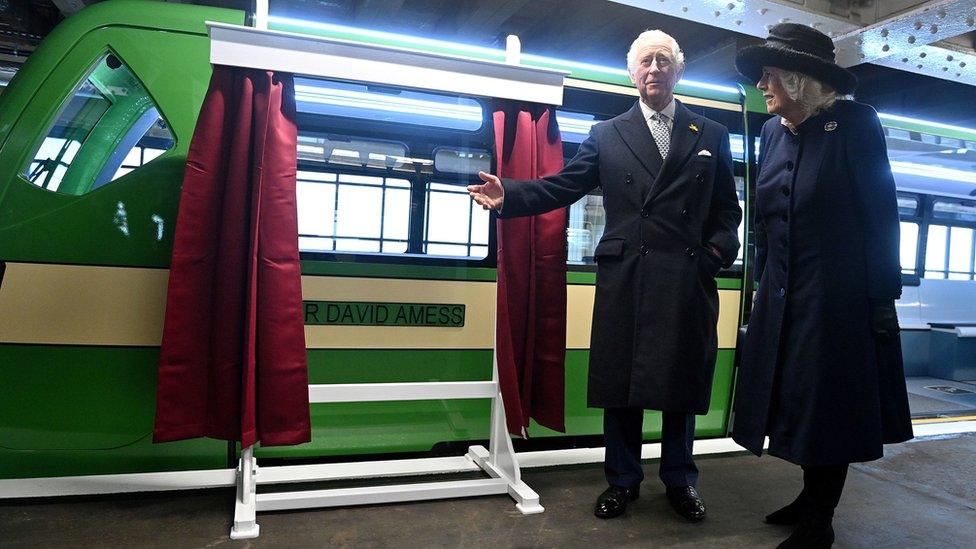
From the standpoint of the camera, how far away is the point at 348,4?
5.05 meters

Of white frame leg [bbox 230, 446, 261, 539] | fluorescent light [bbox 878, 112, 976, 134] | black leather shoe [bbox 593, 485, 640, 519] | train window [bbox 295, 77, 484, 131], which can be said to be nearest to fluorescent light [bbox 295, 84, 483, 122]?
train window [bbox 295, 77, 484, 131]

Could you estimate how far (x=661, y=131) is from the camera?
248cm

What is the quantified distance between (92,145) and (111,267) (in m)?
0.50

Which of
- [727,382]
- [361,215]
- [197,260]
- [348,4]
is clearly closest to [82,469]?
[197,260]

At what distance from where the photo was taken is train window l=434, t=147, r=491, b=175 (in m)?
2.91

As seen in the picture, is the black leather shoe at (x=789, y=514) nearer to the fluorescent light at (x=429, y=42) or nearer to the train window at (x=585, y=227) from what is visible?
the train window at (x=585, y=227)

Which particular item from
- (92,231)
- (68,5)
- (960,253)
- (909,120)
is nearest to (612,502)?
(92,231)

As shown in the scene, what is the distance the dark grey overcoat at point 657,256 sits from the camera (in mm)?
2330

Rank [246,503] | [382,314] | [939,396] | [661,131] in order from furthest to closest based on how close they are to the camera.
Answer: [939,396] → [382,314] → [661,131] → [246,503]

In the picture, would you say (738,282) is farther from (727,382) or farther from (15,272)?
(15,272)

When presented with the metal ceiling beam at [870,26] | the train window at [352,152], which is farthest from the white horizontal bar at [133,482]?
the metal ceiling beam at [870,26]

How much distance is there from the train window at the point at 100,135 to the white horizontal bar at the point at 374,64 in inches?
23.2

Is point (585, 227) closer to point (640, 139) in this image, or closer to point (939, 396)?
point (640, 139)

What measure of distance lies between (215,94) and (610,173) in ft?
4.93
